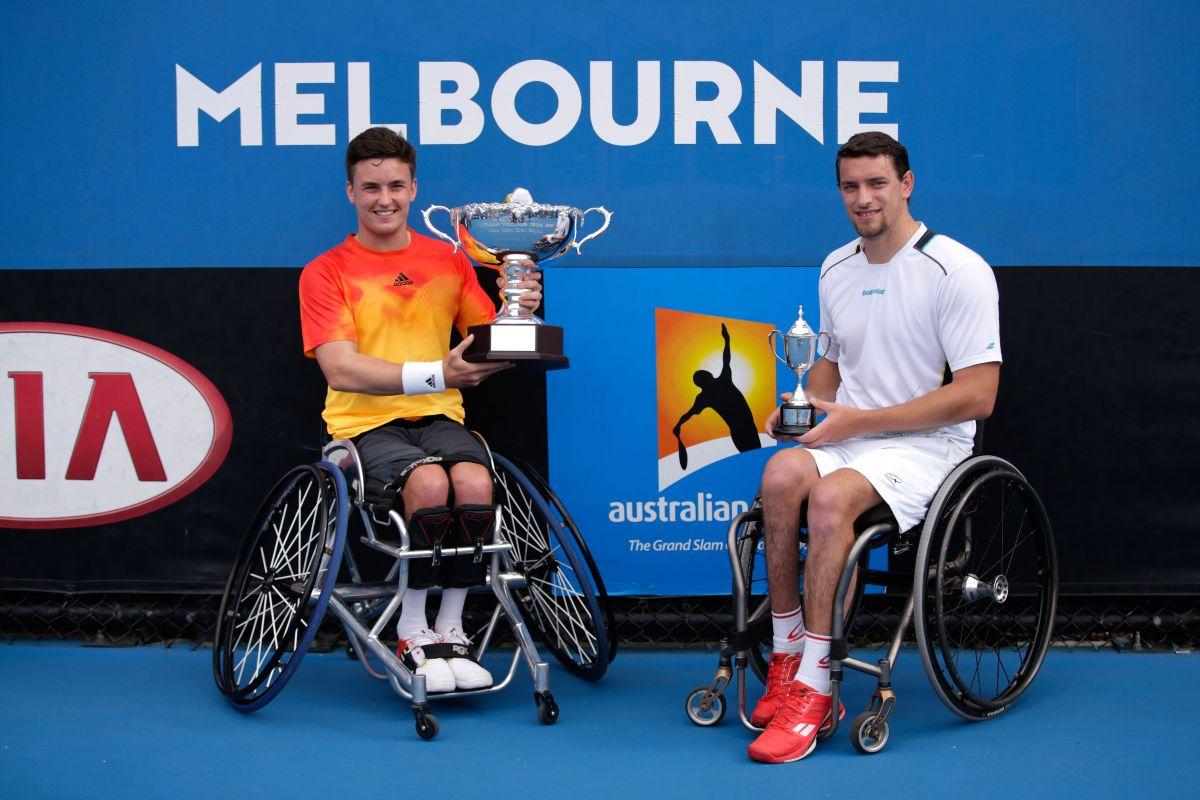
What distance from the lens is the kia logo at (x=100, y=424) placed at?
159 inches

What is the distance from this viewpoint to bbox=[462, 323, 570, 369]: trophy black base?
327cm

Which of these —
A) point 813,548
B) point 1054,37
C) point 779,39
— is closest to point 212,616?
point 813,548

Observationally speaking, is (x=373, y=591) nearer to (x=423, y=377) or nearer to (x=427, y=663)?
(x=427, y=663)

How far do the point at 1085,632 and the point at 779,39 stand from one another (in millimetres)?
2216

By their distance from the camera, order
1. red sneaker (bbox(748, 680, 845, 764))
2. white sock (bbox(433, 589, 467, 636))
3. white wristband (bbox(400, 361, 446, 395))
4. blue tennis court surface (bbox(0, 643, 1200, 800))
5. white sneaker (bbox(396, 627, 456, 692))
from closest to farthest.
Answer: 1. blue tennis court surface (bbox(0, 643, 1200, 800))
2. red sneaker (bbox(748, 680, 845, 764))
3. white sneaker (bbox(396, 627, 456, 692))
4. white wristband (bbox(400, 361, 446, 395))
5. white sock (bbox(433, 589, 467, 636))

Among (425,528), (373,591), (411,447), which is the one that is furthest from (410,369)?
(373,591)

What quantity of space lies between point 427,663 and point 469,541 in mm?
357

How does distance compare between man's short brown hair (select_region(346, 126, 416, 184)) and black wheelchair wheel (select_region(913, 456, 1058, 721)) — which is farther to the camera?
man's short brown hair (select_region(346, 126, 416, 184))

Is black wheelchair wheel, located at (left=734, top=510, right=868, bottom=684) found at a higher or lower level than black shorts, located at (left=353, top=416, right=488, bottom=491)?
lower

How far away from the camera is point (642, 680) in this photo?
12.1ft

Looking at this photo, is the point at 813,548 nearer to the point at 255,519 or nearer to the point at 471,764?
the point at 471,764

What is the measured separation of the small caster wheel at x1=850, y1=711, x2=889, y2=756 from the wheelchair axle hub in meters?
0.40

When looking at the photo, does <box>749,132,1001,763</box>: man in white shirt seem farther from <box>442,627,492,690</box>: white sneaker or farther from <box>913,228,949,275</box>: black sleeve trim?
<box>442,627,492,690</box>: white sneaker

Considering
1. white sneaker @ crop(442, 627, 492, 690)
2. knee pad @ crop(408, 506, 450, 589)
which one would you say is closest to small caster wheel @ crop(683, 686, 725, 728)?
white sneaker @ crop(442, 627, 492, 690)
